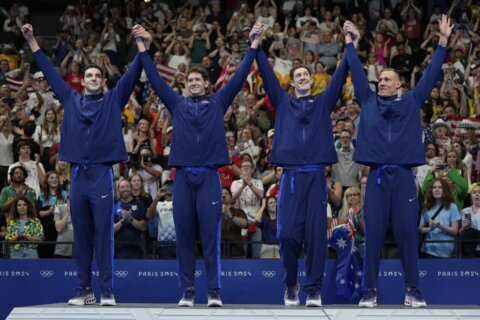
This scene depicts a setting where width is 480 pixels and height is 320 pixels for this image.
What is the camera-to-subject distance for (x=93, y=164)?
38.5 ft

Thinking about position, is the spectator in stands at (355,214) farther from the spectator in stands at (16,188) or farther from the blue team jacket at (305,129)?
the spectator in stands at (16,188)

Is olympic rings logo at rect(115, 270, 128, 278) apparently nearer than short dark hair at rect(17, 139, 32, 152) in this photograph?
Yes

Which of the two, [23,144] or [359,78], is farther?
[23,144]

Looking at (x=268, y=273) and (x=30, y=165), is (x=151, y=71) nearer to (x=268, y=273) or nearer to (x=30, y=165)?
(x=268, y=273)

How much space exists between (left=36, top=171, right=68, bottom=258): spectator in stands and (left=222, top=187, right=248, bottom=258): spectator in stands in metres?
2.05

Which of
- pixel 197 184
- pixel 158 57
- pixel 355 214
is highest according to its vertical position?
pixel 158 57

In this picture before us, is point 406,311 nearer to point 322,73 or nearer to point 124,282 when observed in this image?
point 124,282

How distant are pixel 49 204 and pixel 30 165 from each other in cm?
131

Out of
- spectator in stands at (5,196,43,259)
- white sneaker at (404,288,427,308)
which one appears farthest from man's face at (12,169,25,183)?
white sneaker at (404,288,427,308)

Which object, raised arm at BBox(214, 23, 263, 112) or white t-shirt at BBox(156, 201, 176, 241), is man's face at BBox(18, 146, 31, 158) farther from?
raised arm at BBox(214, 23, 263, 112)

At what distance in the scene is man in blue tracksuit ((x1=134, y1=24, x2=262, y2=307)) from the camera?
11.6 m

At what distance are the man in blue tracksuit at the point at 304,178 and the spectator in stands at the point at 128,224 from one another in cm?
341

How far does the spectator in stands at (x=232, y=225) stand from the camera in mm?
15016

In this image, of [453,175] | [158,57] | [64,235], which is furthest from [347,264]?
[158,57]
